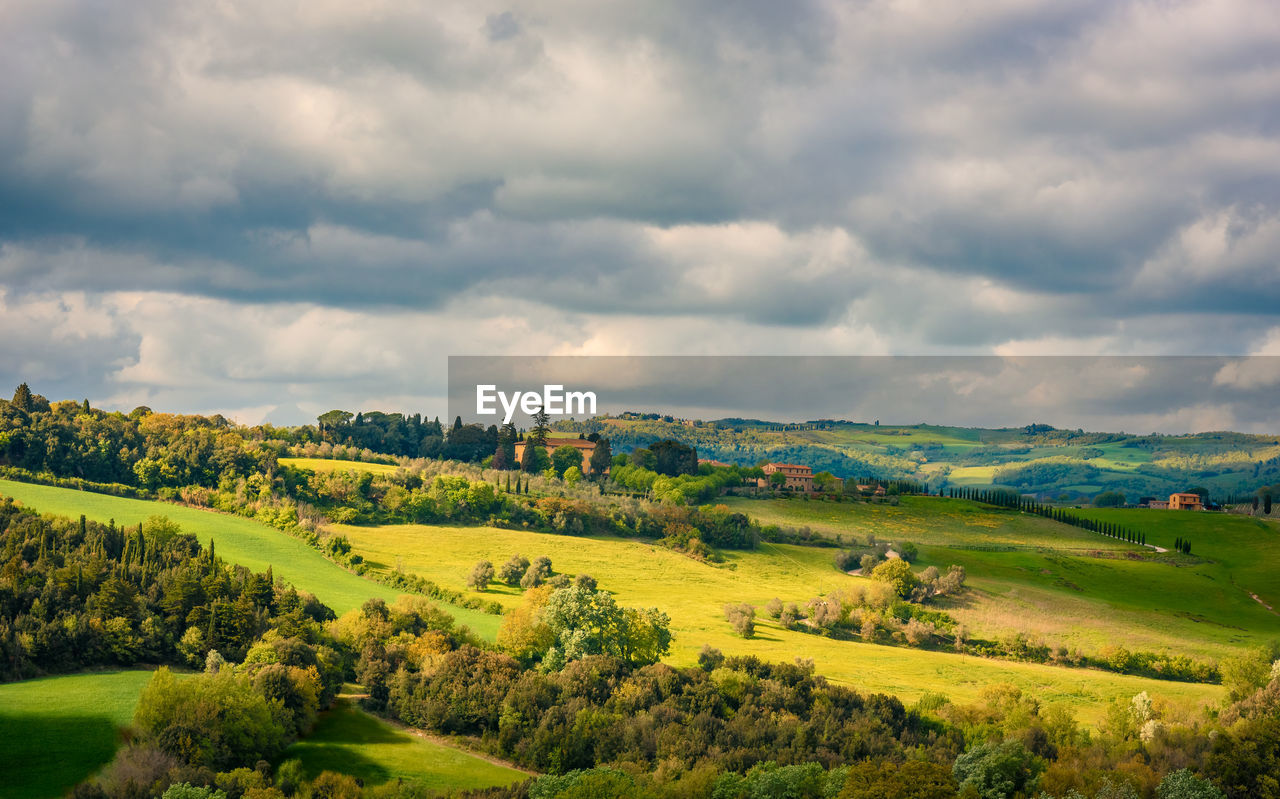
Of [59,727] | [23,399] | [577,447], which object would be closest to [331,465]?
[23,399]

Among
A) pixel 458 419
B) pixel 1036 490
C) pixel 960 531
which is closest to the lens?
pixel 960 531

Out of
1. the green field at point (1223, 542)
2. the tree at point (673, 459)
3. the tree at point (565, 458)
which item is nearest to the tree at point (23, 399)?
the tree at point (565, 458)

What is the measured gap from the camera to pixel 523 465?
136500 millimetres

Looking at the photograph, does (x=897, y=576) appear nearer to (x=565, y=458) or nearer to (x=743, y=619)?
(x=743, y=619)

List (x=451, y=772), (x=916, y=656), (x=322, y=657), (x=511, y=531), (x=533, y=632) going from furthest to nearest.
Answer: (x=511, y=531) → (x=916, y=656) → (x=533, y=632) → (x=322, y=657) → (x=451, y=772)

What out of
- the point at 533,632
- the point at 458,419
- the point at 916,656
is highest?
the point at 458,419

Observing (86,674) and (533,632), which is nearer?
(86,674)

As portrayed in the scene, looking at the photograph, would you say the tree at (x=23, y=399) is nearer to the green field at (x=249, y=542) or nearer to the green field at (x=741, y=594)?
the green field at (x=249, y=542)

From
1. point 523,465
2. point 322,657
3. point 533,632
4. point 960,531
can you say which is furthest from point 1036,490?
point 322,657

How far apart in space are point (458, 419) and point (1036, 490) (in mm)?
117331

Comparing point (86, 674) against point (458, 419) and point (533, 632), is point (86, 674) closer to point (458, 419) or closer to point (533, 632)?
point (533, 632)

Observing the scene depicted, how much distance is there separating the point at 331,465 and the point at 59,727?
73.2 meters

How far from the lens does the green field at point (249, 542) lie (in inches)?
2486

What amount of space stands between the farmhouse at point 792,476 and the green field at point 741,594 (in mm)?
35257
